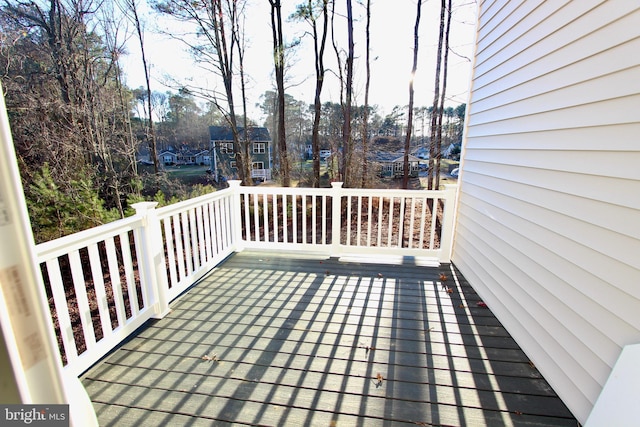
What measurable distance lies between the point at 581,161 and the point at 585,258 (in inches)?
21.4

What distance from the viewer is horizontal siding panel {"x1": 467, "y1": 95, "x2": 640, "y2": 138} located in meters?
1.39

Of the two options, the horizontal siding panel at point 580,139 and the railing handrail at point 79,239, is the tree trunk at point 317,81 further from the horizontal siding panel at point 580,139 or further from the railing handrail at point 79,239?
the railing handrail at point 79,239

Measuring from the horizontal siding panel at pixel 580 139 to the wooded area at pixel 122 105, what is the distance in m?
6.95

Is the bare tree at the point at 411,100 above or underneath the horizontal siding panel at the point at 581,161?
above

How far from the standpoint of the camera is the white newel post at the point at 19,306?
0.46 m

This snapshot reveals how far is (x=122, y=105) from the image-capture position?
7367mm

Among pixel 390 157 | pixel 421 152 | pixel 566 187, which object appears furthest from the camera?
pixel 390 157

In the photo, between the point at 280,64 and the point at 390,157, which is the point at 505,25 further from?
the point at 280,64

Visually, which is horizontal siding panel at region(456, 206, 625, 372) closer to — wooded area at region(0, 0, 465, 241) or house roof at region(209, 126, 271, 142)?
wooded area at region(0, 0, 465, 241)

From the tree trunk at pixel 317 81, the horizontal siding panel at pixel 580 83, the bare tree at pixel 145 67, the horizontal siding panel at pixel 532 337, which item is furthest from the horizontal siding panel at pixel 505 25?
the bare tree at pixel 145 67

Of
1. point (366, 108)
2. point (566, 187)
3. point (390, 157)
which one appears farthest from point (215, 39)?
point (566, 187)

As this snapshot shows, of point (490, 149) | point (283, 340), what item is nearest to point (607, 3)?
point (490, 149)

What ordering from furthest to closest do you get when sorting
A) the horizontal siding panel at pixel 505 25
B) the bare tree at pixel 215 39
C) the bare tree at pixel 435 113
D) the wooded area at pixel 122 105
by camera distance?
the bare tree at pixel 435 113
the bare tree at pixel 215 39
the wooded area at pixel 122 105
the horizontal siding panel at pixel 505 25

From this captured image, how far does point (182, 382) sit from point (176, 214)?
4.76ft
